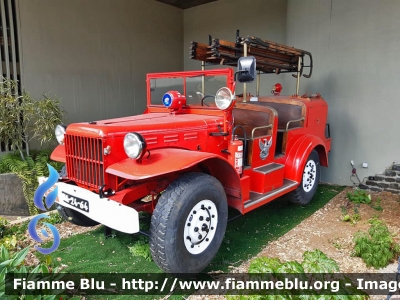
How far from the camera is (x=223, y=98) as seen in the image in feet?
10.1

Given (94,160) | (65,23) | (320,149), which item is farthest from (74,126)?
(65,23)

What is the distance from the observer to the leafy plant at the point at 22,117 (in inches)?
194

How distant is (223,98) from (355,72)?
133 inches

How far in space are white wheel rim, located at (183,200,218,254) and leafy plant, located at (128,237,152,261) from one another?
28.0 inches

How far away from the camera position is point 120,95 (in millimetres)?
7871

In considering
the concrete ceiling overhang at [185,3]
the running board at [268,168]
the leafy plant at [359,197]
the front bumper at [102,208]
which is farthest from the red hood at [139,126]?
the concrete ceiling overhang at [185,3]

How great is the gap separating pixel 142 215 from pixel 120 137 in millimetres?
1775

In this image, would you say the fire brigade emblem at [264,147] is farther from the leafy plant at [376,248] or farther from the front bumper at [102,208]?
the front bumper at [102,208]

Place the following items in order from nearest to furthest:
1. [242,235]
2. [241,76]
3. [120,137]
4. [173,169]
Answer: [173,169]
[120,137]
[241,76]
[242,235]

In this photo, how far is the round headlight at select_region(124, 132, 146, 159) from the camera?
229 centimetres

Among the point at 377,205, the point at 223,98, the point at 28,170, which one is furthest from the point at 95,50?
the point at 377,205

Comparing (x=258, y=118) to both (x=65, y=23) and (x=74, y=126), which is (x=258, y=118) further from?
(x=65, y=23)

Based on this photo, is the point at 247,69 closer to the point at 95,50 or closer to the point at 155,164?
the point at 155,164

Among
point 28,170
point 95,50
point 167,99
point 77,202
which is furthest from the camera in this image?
point 95,50
